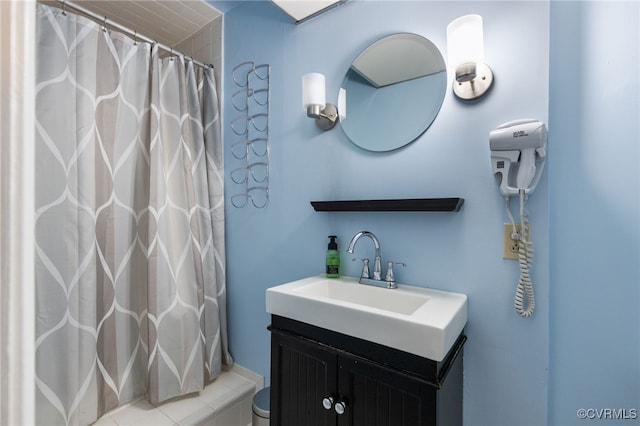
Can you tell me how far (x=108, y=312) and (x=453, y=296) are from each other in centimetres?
150

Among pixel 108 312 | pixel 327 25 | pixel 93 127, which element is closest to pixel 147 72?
pixel 93 127

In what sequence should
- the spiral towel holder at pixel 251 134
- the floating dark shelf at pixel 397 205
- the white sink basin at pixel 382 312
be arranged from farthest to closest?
the spiral towel holder at pixel 251 134 < the floating dark shelf at pixel 397 205 < the white sink basin at pixel 382 312

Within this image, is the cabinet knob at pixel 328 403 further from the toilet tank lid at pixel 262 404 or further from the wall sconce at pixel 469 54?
the wall sconce at pixel 469 54

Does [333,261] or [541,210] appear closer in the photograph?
[541,210]

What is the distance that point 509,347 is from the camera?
0.98 meters

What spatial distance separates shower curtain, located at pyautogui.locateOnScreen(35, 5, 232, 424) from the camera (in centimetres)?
124

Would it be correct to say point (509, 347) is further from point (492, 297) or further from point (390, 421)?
point (390, 421)

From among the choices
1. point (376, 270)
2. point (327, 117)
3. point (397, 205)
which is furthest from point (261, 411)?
point (327, 117)

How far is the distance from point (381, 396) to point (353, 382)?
0.09m

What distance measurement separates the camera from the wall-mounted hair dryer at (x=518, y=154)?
0.88 meters

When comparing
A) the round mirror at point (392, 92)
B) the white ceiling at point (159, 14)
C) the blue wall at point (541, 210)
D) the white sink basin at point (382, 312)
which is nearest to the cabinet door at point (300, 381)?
the white sink basin at point (382, 312)

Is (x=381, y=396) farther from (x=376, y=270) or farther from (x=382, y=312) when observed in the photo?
(x=376, y=270)

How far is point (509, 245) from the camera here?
97 centimetres

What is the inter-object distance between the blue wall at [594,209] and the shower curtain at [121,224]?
5.12 feet
